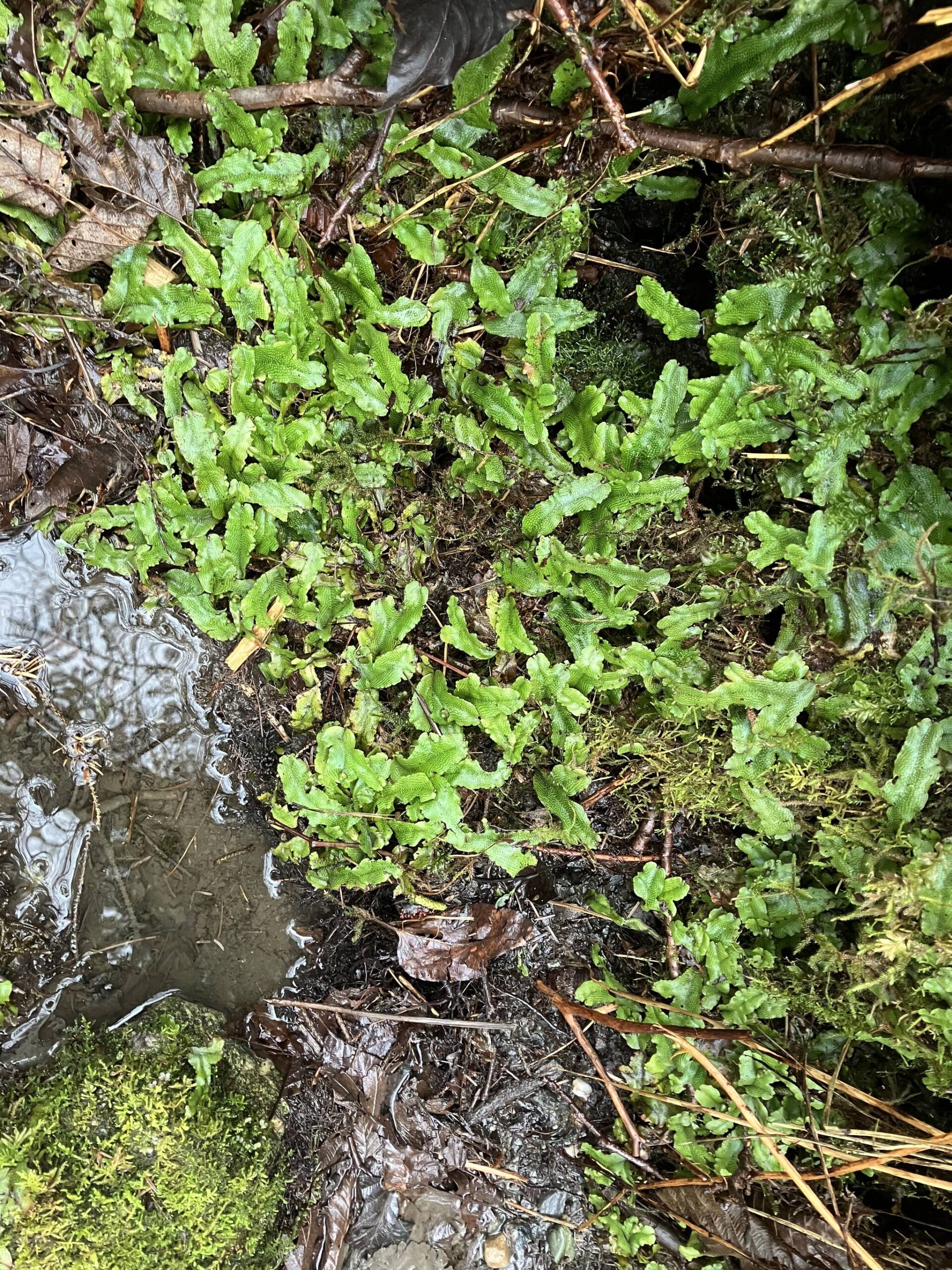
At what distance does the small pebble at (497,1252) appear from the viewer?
3332 millimetres

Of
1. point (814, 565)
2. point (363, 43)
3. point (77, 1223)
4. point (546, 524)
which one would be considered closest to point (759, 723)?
point (814, 565)

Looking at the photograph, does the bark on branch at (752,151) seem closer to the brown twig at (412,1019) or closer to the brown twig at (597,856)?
the brown twig at (597,856)

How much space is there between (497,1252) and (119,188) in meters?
4.80

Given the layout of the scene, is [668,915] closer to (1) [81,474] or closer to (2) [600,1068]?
(2) [600,1068]

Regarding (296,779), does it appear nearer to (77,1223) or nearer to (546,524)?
(546,524)

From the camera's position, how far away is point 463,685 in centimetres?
300

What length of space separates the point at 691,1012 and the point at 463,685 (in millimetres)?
1660

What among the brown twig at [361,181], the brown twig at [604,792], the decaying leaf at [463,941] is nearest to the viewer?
the brown twig at [361,181]

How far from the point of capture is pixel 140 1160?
9.86 feet

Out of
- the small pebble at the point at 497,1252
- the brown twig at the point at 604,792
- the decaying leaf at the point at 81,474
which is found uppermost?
→ the decaying leaf at the point at 81,474

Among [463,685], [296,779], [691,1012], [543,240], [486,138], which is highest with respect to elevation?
[486,138]

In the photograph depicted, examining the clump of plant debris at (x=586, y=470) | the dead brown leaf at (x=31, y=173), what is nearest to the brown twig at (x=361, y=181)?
the clump of plant debris at (x=586, y=470)

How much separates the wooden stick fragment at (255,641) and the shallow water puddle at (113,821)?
0.42 m

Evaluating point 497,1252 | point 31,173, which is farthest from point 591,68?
point 497,1252
